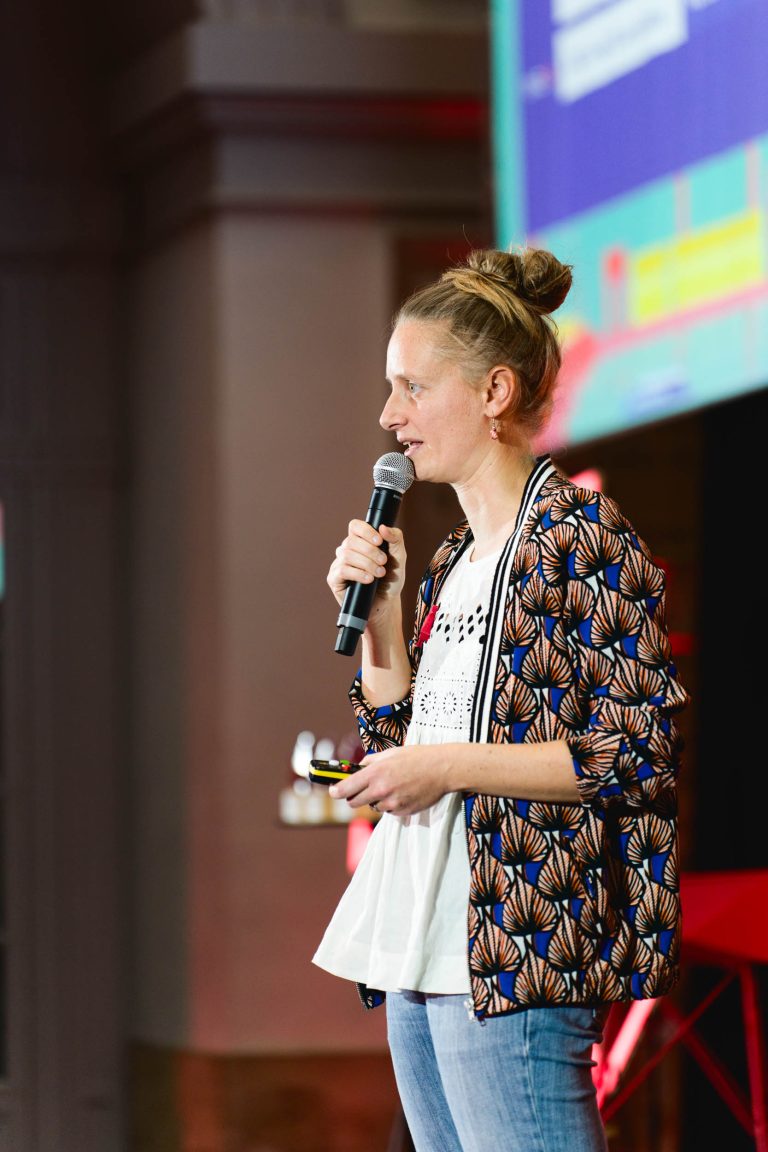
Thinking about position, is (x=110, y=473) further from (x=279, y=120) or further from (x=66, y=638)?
(x=279, y=120)

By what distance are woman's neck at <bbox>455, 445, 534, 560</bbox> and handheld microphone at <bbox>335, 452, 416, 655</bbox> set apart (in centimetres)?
8

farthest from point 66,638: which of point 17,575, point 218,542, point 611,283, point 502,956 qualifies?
point 502,956

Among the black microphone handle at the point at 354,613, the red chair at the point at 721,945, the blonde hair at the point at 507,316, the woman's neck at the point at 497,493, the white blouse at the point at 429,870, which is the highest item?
the blonde hair at the point at 507,316

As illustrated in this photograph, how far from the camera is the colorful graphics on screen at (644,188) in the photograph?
2914 mm

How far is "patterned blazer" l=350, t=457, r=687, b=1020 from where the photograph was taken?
131 centimetres

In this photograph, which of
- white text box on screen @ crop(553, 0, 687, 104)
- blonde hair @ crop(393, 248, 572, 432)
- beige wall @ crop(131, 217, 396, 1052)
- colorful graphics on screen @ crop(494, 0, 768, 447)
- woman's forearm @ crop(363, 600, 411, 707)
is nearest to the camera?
blonde hair @ crop(393, 248, 572, 432)

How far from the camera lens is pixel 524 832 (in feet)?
4.36

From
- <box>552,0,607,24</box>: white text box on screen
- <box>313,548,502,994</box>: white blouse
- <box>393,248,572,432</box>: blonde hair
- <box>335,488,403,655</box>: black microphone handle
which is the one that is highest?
<box>552,0,607,24</box>: white text box on screen

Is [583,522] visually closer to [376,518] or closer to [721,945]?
[376,518]

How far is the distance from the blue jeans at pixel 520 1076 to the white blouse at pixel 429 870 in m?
0.04

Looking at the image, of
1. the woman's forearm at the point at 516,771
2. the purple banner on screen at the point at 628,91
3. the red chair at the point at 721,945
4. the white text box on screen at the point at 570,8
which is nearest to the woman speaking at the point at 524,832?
the woman's forearm at the point at 516,771

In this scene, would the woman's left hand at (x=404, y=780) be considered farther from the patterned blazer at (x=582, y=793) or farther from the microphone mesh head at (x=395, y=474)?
the microphone mesh head at (x=395, y=474)

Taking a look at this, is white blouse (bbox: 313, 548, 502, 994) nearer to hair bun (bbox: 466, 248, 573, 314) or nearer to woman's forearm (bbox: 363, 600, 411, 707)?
woman's forearm (bbox: 363, 600, 411, 707)

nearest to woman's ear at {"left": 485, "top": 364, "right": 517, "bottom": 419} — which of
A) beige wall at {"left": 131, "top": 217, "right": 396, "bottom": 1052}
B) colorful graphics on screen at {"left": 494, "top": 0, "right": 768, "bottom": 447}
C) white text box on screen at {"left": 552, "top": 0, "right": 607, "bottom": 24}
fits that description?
colorful graphics on screen at {"left": 494, "top": 0, "right": 768, "bottom": 447}
